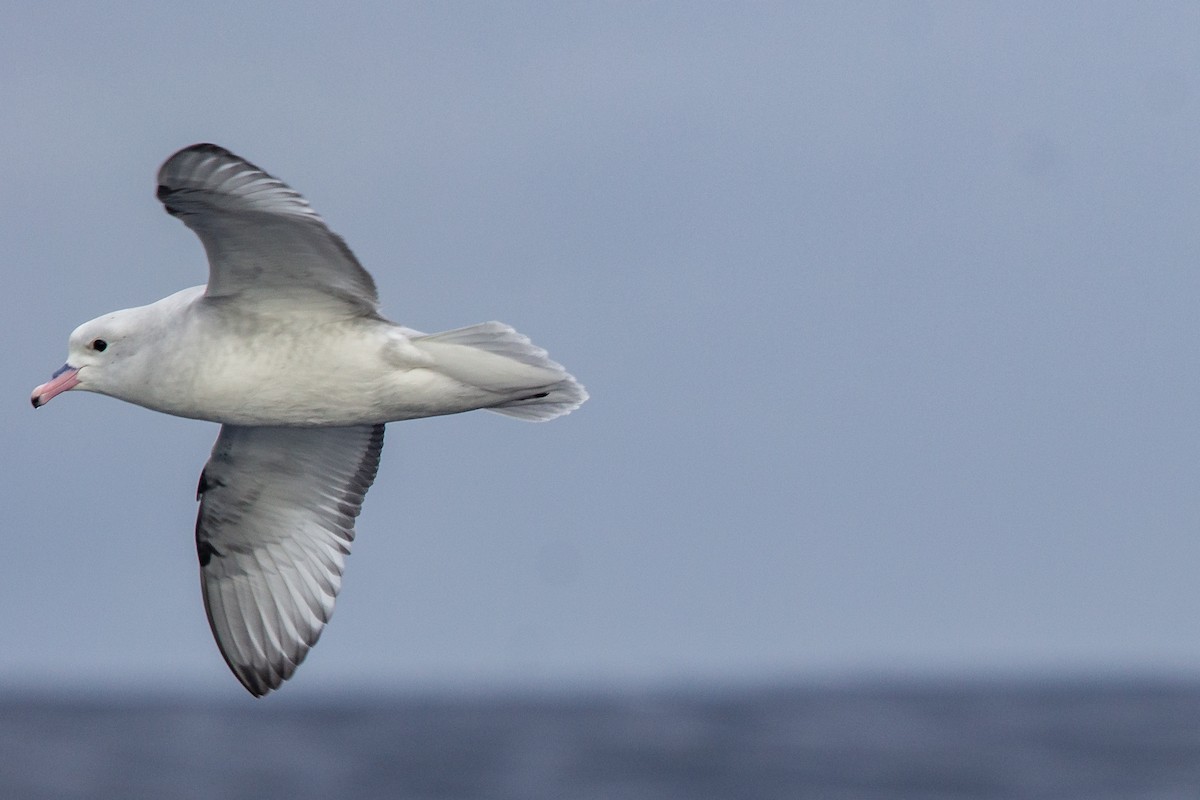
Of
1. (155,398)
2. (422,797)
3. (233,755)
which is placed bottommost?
(155,398)

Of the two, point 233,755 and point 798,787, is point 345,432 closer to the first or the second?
point 798,787

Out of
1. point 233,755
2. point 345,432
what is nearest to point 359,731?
point 233,755

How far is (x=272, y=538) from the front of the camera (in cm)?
1052

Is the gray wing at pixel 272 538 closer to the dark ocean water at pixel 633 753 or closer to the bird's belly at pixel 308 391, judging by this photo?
the bird's belly at pixel 308 391

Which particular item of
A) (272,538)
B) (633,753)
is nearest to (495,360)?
(272,538)

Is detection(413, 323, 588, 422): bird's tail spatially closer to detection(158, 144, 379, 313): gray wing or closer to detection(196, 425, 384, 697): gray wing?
detection(158, 144, 379, 313): gray wing

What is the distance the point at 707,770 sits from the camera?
35.4 m

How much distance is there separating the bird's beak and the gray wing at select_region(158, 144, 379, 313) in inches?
31.2

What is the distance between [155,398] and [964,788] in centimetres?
2459

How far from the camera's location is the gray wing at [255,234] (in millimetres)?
7855

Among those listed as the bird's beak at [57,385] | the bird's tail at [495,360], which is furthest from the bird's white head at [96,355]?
the bird's tail at [495,360]

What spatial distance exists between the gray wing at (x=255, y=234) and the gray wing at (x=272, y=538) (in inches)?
72.5

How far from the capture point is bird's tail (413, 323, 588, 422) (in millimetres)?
8602

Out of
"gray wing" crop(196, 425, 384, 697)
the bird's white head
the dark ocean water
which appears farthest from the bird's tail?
the dark ocean water
